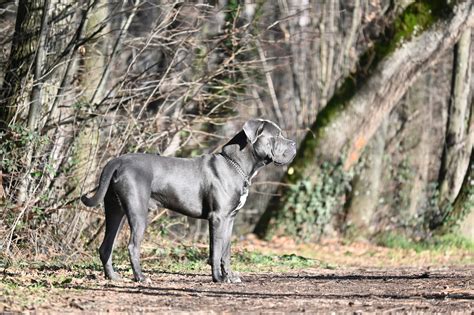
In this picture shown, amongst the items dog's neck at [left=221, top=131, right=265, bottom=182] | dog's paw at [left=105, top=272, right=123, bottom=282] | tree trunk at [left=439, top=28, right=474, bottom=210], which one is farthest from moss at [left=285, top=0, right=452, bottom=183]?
dog's paw at [left=105, top=272, right=123, bottom=282]

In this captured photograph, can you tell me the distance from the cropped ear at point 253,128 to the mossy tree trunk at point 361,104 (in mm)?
7764

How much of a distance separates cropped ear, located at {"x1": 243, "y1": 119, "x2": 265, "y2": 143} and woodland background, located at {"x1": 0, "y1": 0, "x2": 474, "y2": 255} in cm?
303

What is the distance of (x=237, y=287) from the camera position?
10.6 metres

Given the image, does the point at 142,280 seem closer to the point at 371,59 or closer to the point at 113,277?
the point at 113,277

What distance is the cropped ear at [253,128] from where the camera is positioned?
37.2 ft

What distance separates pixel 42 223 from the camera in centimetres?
1320

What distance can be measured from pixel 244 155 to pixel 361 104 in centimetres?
851

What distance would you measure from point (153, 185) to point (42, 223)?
9.19ft

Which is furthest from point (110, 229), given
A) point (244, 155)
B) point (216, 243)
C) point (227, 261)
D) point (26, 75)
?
point (26, 75)

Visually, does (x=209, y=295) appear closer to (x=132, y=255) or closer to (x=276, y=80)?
(x=132, y=255)

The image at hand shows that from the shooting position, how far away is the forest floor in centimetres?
884

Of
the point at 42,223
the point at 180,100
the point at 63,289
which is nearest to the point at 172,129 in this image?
the point at 180,100

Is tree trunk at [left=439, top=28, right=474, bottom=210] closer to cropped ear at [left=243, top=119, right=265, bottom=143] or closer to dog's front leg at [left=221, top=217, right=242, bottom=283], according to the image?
cropped ear at [left=243, top=119, right=265, bottom=143]

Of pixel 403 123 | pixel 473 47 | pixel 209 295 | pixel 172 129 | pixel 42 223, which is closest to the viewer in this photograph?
pixel 209 295
